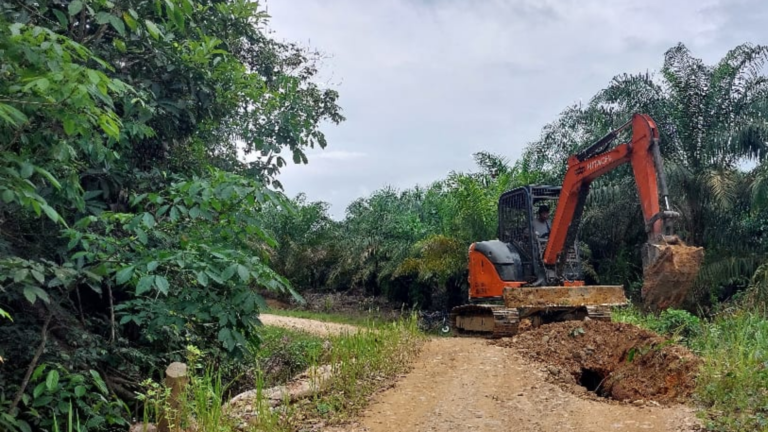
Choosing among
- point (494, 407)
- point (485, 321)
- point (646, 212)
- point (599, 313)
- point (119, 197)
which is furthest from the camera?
point (485, 321)

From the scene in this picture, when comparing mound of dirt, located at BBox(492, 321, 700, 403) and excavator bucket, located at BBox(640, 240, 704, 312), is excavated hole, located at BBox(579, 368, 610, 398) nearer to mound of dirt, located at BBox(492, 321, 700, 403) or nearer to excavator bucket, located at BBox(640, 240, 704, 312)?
mound of dirt, located at BBox(492, 321, 700, 403)

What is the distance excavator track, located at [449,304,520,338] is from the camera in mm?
9641

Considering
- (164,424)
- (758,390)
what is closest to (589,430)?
(758,390)

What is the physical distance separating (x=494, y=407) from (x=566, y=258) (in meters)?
5.36

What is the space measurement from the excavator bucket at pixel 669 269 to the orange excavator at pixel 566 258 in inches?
0.5

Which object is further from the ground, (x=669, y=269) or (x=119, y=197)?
(x=119, y=197)

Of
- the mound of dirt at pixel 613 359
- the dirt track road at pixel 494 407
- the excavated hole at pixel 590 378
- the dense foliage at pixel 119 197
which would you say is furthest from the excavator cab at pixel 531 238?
the dense foliage at pixel 119 197

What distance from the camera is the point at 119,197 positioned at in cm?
632

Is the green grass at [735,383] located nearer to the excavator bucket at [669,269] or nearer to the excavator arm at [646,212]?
the excavator bucket at [669,269]

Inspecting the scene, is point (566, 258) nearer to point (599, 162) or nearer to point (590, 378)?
point (599, 162)

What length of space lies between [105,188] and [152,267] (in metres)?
1.94

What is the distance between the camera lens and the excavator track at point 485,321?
31.6ft

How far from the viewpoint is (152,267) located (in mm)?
4246

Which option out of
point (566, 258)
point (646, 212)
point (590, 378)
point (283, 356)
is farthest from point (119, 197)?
point (566, 258)
